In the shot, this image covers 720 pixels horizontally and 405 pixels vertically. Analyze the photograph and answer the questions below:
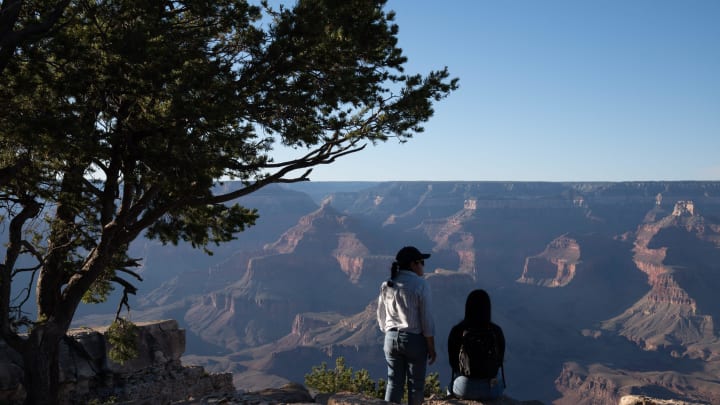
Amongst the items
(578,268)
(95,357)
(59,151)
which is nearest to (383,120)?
(59,151)

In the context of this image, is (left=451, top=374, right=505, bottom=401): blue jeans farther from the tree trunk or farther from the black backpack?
the tree trunk

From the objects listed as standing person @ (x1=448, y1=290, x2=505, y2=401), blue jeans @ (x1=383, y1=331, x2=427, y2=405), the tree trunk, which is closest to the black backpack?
standing person @ (x1=448, y1=290, x2=505, y2=401)

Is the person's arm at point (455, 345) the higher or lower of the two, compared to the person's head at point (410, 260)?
lower

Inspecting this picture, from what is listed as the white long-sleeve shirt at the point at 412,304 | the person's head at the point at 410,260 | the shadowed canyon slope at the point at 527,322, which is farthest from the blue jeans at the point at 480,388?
the shadowed canyon slope at the point at 527,322

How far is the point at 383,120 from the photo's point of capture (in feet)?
31.9

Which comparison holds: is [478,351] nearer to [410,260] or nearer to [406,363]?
[406,363]

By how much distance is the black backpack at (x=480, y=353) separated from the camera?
671 cm

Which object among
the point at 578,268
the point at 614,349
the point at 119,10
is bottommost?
the point at 614,349

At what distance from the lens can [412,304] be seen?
6.91 meters

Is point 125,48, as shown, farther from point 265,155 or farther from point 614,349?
point 614,349

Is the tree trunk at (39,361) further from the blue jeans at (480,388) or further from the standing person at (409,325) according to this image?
the blue jeans at (480,388)

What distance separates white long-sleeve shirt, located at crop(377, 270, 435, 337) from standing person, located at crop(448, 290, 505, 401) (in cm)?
37

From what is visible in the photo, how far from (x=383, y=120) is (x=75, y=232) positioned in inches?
243

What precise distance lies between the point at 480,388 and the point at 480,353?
459 mm
